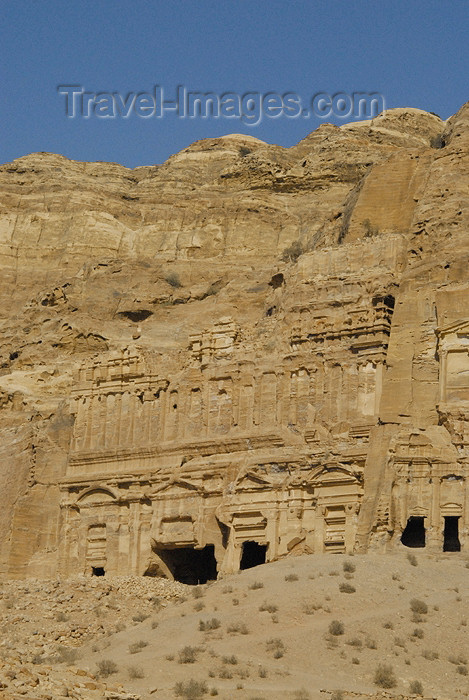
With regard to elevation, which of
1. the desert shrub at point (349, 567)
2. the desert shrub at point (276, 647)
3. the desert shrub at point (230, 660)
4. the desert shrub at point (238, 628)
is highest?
the desert shrub at point (349, 567)

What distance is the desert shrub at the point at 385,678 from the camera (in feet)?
119

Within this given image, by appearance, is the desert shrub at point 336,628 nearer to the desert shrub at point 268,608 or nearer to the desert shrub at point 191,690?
the desert shrub at point 268,608

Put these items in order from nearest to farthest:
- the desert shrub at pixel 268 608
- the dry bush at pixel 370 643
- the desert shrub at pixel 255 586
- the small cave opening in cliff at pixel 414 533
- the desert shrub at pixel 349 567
Answer: the dry bush at pixel 370 643
the desert shrub at pixel 268 608
the desert shrub at pixel 349 567
the desert shrub at pixel 255 586
the small cave opening in cliff at pixel 414 533

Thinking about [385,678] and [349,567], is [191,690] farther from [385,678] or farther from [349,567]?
[349,567]

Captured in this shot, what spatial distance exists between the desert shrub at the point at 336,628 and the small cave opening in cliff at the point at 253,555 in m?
15.9

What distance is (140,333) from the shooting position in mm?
68750

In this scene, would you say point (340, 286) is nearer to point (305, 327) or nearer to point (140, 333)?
point (305, 327)

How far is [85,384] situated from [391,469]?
50.0ft

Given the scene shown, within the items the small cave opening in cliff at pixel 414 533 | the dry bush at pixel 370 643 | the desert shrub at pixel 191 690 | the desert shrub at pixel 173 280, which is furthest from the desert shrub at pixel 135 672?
the desert shrub at pixel 173 280

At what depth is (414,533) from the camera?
5156 centimetres

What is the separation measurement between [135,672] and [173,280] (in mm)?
39338

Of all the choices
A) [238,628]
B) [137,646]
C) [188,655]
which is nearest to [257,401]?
[238,628]

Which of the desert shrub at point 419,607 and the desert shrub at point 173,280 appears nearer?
the desert shrub at point 419,607

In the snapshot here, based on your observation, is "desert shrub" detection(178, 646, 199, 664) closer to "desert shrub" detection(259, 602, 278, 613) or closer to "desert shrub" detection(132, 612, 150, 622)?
"desert shrub" detection(259, 602, 278, 613)
